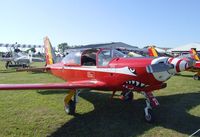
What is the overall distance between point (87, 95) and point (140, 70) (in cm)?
441

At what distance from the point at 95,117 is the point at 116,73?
1.48 m

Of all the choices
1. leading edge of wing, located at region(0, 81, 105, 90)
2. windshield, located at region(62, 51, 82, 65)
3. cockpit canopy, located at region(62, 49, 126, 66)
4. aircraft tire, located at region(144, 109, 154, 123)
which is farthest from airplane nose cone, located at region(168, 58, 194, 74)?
windshield, located at region(62, 51, 82, 65)

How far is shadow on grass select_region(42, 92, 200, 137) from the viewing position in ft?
20.0

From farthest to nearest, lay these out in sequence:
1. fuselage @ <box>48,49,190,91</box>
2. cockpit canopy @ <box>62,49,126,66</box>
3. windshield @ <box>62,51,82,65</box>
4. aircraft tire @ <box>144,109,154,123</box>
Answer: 1. windshield @ <box>62,51,82,65</box>
2. cockpit canopy @ <box>62,49,126,66</box>
3. aircraft tire @ <box>144,109,154,123</box>
4. fuselage @ <box>48,49,190,91</box>

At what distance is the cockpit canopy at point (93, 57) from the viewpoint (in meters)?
7.70

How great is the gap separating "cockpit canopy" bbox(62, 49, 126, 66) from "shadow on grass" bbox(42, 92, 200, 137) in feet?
5.24

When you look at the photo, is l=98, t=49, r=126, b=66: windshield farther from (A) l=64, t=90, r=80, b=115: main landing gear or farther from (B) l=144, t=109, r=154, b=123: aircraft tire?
(B) l=144, t=109, r=154, b=123: aircraft tire

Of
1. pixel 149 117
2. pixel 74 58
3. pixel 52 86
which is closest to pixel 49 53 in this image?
pixel 74 58

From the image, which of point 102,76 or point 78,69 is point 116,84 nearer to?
point 102,76

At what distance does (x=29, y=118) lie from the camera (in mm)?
7129

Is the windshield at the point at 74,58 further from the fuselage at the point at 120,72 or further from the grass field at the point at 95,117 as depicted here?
the grass field at the point at 95,117

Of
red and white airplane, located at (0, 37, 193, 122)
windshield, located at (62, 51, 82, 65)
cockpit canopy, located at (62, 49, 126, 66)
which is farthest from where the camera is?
windshield, located at (62, 51, 82, 65)

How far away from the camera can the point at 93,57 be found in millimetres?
8117

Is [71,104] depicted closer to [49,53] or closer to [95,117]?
[95,117]
